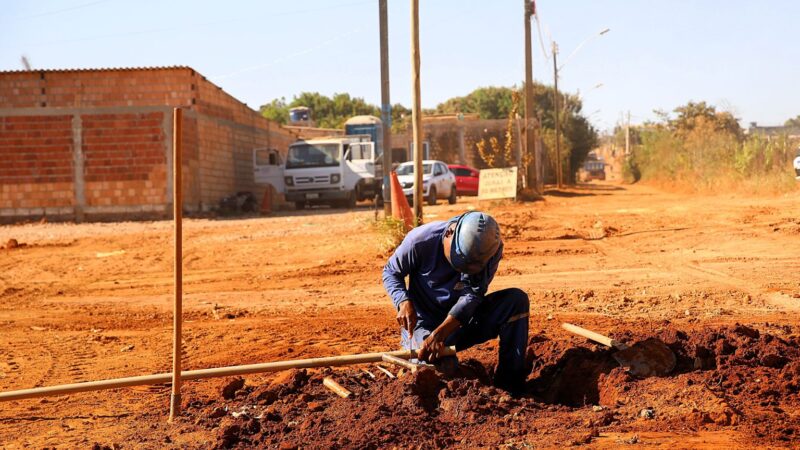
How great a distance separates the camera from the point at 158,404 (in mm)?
5910

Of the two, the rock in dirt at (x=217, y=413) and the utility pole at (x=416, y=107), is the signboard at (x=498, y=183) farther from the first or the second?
the rock in dirt at (x=217, y=413)

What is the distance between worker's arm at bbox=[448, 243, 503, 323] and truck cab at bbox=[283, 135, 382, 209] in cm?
2296

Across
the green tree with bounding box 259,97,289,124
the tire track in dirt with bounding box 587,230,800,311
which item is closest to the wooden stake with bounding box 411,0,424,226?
the tire track in dirt with bounding box 587,230,800,311

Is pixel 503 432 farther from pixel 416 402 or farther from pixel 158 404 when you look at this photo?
pixel 158 404

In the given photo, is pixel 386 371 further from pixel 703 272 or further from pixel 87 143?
pixel 87 143

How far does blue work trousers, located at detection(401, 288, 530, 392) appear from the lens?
5628 millimetres

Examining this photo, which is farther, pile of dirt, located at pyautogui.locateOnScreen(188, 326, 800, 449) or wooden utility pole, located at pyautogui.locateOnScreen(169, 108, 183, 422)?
wooden utility pole, located at pyautogui.locateOnScreen(169, 108, 183, 422)

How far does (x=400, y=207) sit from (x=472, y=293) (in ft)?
31.0

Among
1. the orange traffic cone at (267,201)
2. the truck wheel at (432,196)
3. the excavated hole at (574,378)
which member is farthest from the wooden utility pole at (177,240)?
the truck wheel at (432,196)

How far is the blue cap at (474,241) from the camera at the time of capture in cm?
512

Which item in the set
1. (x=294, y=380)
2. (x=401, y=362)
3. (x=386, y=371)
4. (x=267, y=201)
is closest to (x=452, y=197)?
(x=267, y=201)

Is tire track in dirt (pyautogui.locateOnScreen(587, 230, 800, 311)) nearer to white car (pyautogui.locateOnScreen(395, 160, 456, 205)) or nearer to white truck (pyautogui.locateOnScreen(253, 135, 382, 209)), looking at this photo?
white car (pyautogui.locateOnScreen(395, 160, 456, 205))

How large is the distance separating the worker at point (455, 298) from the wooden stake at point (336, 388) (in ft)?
1.70

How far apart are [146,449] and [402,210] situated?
10050 mm
